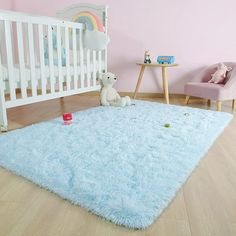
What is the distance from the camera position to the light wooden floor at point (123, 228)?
801 millimetres

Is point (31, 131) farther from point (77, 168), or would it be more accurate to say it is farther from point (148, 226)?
point (148, 226)

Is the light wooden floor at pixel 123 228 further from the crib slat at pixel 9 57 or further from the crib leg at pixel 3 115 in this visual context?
the crib slat at pixel 9 57

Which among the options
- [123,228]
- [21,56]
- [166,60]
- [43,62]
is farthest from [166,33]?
[123,228]

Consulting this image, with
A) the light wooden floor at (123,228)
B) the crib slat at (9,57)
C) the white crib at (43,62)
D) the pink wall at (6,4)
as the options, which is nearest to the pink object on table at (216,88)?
the white crib at (43,62)

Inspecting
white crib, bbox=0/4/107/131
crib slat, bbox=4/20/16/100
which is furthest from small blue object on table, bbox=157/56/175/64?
crib slat, bbox=4/20/16/100

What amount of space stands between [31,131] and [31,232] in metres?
0.99

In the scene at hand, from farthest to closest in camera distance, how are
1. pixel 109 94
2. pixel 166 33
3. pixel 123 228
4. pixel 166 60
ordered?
pixel 166 33 → pixel 166 60 → pixel 109 94 → pixel 123 228

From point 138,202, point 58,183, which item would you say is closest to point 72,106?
point 58,183

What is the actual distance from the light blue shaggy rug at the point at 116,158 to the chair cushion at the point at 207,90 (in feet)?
1.20

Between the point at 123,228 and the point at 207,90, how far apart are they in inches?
77.5

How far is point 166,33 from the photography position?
300 centimetres

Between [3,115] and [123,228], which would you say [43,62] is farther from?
[123,228]

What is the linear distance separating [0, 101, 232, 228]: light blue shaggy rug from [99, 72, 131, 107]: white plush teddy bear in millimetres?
404

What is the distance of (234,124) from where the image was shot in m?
2.05
